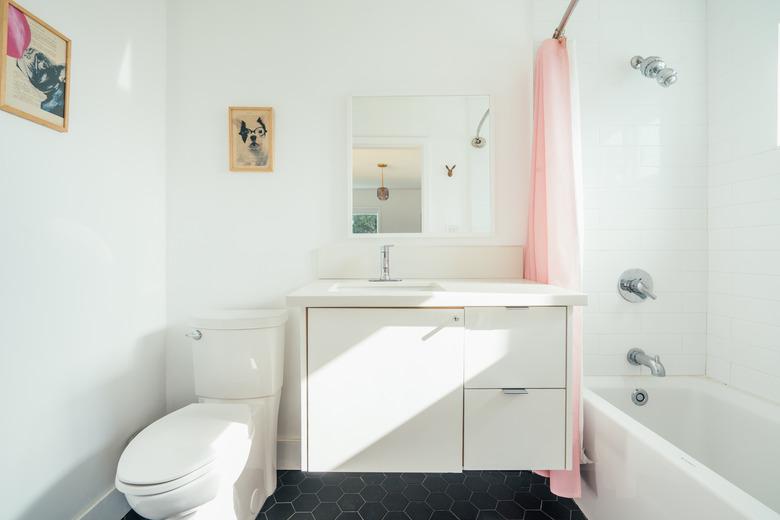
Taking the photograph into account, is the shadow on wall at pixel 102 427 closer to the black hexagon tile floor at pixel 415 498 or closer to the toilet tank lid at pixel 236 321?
the black hexagon tile floor at pixel 415 498

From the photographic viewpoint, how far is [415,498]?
1.57m

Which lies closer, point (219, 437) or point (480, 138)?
point (219, 437)

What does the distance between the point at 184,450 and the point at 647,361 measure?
185cm

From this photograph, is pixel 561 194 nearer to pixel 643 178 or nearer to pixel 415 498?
pixel 643 178

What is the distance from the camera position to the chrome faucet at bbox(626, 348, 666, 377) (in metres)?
1.57

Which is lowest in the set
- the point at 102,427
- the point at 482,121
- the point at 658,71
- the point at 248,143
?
the point at 102,427

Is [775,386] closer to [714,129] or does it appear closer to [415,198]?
[714,129]

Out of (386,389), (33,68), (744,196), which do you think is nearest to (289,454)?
(386,389)

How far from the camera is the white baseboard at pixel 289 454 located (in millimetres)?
1779

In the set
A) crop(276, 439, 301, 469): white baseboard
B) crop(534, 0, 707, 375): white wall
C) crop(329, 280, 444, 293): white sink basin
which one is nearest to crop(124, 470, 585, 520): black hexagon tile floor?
crop(276, 439, 301, 469): white baseboard

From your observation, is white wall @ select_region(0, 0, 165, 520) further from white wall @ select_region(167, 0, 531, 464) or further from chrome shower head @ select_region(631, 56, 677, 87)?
chrome shower head @ select_region(631, 56, 677, 87)

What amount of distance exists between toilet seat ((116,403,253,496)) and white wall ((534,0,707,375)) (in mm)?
1551

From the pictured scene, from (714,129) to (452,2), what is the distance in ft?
4.47

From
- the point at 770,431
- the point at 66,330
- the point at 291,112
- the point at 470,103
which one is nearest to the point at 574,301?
the point at 770,431
